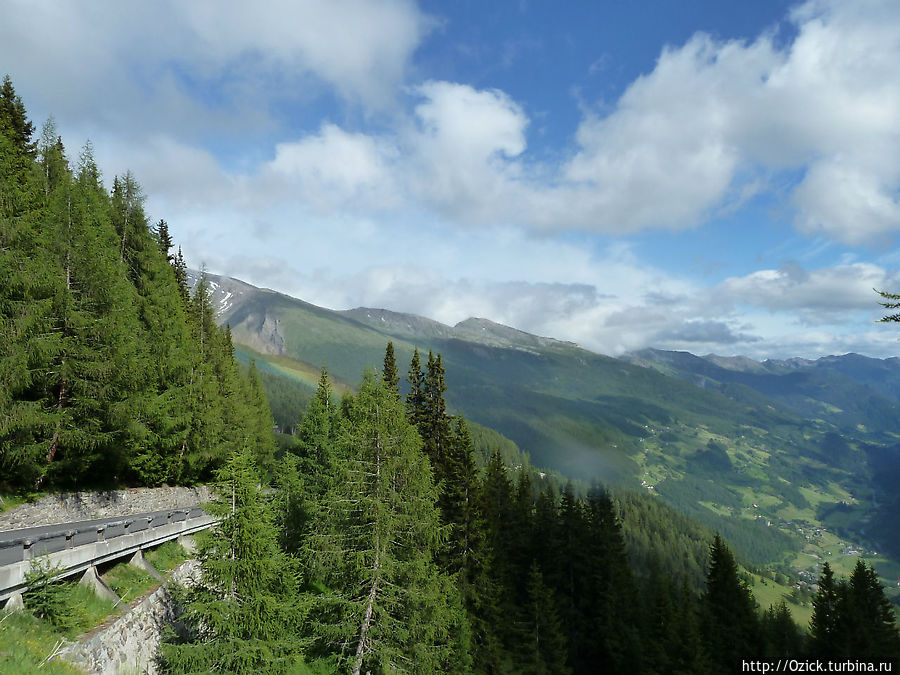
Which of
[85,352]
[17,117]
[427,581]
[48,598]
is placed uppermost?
[17,117]

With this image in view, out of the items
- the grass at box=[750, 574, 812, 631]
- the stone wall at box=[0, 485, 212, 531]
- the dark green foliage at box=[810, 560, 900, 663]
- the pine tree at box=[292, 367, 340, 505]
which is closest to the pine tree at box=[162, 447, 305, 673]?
the stone wall at box=[0, 485, 212, 531]

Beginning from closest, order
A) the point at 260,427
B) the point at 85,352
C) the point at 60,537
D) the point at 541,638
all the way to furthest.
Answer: the point at 60,537, the point at 85,352, the point at 541,638, the point at 260,427

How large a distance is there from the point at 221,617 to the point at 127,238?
102 ft

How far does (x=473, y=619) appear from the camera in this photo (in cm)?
3578

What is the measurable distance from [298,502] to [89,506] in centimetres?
1271

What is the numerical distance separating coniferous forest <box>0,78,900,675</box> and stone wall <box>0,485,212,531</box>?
4.26ft

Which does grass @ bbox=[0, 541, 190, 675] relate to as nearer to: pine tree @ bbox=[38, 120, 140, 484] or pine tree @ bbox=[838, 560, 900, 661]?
pine tree @ bbox=[38, 120, 140, 484]

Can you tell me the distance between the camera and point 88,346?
24328mm

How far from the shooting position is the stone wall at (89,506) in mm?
20877

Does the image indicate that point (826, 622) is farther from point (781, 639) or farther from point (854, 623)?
point (781, 639)

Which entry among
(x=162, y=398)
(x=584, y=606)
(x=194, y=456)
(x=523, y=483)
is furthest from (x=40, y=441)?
(x=584, y=606)

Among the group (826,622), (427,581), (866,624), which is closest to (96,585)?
(427,581)

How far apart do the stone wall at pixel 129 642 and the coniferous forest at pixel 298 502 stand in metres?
1.09

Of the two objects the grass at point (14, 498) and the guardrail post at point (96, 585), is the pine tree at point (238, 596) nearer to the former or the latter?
the guardrail post at point (96, 585)
